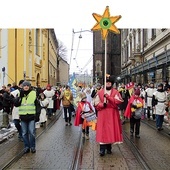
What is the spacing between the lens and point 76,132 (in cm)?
1272

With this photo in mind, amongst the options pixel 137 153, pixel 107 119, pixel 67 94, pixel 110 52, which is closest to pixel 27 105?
pixel 107 119

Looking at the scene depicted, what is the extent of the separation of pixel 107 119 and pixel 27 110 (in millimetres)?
2010

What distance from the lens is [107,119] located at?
8.33 m

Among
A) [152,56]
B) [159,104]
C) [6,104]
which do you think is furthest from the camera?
[152,56]

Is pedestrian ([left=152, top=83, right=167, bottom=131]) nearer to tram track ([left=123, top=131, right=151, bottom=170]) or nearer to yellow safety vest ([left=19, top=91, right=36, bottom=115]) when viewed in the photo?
tram track ([left=123, top=131, right=151, bottom=170])

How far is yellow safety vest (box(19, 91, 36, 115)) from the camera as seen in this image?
8.71m

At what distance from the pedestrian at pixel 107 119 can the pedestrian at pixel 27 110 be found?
1.65 meters

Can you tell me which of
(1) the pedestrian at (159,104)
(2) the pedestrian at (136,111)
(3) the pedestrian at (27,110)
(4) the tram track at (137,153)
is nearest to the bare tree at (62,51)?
(1) the pedestrian at (159,104)

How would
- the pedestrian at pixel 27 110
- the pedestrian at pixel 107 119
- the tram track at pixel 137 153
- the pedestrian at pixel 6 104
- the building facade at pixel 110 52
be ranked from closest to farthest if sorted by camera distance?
the tram track at pixel 137 153
the pedestrian at pixel 107 119
the pedestrian at pixel 27 110
the pedestrian at pixel 6 104
the building facade at pixel 110 52

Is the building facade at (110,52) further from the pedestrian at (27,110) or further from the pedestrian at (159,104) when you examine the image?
the pedestrian at (27,110)

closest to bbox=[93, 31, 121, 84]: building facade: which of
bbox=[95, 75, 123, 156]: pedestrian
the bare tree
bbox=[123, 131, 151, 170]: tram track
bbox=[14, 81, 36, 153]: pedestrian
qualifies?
the bare tree

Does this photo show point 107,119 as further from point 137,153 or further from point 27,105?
point 27,105

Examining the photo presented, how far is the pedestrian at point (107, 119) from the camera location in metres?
8.25

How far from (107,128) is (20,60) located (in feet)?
74.2
